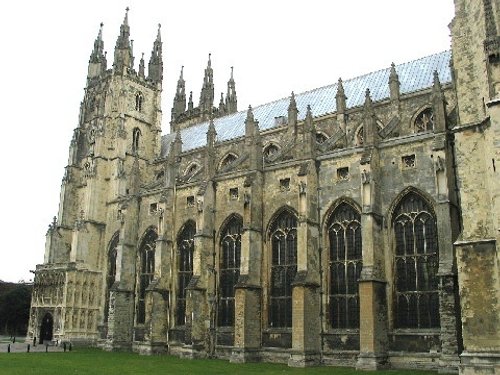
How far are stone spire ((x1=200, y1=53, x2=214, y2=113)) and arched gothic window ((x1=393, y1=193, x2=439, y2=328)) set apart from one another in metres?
34.9

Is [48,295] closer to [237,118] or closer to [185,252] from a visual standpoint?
[185,252]

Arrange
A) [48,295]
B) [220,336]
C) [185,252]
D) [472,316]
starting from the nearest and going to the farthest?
[472,316] < [220,336] < [185,252] < [48,295]

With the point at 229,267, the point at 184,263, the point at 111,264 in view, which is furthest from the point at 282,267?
the point at 111,264

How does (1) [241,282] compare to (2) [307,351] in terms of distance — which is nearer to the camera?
(2) [307,351]

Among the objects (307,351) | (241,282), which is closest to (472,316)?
(307,351)

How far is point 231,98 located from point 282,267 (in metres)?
35.1

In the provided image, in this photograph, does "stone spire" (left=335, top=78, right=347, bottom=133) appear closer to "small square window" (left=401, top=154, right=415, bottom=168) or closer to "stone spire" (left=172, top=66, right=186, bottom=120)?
"small square window" (left=401, top=154, right=415, bottom=168)

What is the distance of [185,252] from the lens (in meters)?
36.0

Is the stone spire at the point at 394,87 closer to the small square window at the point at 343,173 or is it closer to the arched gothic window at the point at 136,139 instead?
the small square window at the point at 343,173

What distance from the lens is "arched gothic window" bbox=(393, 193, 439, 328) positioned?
81.7 ft

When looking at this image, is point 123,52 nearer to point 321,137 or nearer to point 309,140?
point 321,137

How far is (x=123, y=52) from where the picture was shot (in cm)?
5006

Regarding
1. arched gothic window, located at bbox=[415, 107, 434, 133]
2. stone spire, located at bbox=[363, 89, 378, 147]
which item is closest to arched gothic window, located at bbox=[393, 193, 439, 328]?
stone spire, located at bbox=[363, 89, 378, 147]

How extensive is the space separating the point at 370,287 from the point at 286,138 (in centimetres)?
1629
